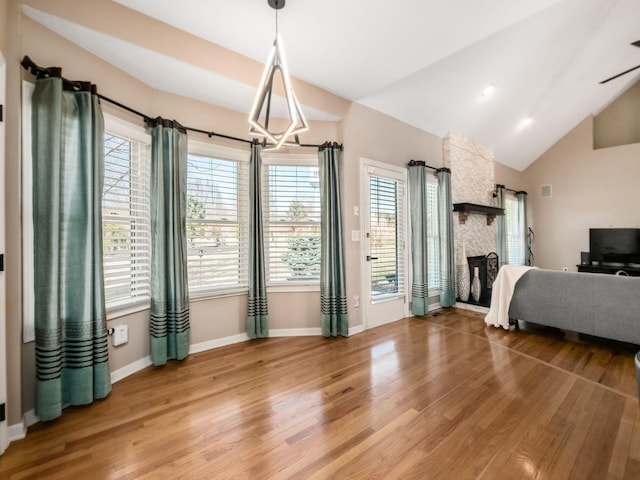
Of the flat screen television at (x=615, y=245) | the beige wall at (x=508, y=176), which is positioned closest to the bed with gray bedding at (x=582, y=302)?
the beige wall at (x=508, y=176)

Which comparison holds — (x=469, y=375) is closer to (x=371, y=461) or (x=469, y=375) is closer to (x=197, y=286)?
(x=371, y=461)

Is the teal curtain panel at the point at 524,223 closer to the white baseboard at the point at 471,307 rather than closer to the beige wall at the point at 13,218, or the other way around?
the white baseboard at the point at 471,307

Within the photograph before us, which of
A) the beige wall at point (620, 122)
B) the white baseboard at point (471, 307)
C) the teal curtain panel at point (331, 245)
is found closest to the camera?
the teal curtain panel at point (331, 245)

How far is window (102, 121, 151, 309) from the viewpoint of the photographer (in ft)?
7.93

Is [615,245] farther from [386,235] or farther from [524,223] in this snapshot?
[386,235]

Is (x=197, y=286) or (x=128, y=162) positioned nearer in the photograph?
(x=128, y=162)

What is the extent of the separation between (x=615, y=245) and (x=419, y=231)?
4990 mm

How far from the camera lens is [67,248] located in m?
1.96

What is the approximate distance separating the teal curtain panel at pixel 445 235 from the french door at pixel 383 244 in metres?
0.85

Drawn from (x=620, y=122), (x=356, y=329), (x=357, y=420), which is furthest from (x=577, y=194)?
(x=357, y=420)

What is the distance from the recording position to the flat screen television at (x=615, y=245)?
18.7ft

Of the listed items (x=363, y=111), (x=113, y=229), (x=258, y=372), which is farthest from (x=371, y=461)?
(x=363, y=111)

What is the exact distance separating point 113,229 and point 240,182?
1.34 meters

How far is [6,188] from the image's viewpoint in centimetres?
169
